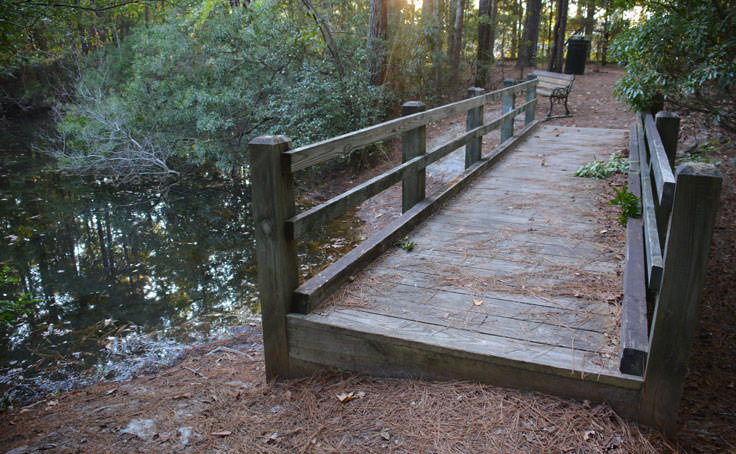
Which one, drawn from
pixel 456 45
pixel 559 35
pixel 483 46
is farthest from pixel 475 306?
pixel 559 35

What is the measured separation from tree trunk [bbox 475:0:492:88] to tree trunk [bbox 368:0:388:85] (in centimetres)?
485

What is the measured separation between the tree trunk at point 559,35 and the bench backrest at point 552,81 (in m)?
7.65

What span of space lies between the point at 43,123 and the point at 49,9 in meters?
18.7

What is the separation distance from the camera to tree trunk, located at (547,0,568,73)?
20750 mm

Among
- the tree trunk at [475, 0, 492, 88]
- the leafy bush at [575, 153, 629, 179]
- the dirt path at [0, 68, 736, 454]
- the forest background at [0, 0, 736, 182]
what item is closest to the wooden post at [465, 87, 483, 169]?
the leafy bush at [575, 153, 629, 179]

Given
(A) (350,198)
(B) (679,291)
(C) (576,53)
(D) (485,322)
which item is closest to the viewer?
(B) (679,291)

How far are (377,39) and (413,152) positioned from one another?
8.65m

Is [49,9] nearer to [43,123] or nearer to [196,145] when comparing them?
[196,145]

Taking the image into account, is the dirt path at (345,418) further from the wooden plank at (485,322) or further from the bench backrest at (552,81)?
the bench backrest at (552,81)

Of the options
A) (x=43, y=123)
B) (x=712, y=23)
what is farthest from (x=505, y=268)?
(x=43, y=123)

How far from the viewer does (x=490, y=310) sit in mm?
3648

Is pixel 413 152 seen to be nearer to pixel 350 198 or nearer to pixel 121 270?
pixel 350 198

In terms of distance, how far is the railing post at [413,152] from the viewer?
18.4ft

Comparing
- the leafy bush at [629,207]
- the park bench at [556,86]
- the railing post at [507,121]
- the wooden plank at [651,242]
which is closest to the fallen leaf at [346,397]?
the wooden plank at [651,242]
